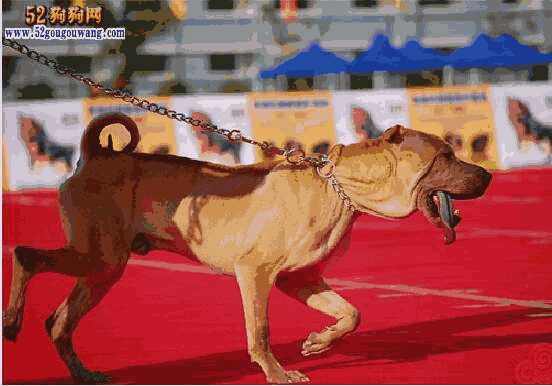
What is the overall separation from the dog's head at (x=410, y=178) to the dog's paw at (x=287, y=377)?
880mm

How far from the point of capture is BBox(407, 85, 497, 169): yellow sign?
12.5 m

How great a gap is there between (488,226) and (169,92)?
3.14m

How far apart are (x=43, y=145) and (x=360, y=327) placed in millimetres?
5450

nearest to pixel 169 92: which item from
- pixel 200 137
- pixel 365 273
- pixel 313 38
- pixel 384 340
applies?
pixel 200 137

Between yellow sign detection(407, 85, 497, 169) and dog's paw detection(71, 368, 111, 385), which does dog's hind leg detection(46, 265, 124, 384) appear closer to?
dog's paw detection(71, 368, 111, 385)

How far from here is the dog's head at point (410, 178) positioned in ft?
18.5

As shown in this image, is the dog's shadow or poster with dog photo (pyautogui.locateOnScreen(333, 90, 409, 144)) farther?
poster with dog photo (pyautogui.locateOnScreen(333, 90, 409, 144))

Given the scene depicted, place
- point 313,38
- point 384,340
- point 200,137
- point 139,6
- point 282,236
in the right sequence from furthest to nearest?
point 200,137, point 313,38, point 139,6, point 384,340, point 282,236

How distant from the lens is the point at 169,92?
36.0 feet

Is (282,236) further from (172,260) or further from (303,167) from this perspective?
(172,260)

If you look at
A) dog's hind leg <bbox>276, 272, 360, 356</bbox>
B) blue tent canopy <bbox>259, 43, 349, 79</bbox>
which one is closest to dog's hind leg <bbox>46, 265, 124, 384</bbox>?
dog's hind leg <bbox>276, 272, 360, 356</bbox>

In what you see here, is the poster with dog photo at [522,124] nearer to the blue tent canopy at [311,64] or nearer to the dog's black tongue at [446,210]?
the blue tent canopy at [311,64]

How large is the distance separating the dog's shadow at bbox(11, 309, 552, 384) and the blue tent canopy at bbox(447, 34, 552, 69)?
13.0 feet

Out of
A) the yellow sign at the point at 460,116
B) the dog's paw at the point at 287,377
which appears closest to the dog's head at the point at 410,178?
the dog's paw at the point at 287,377
